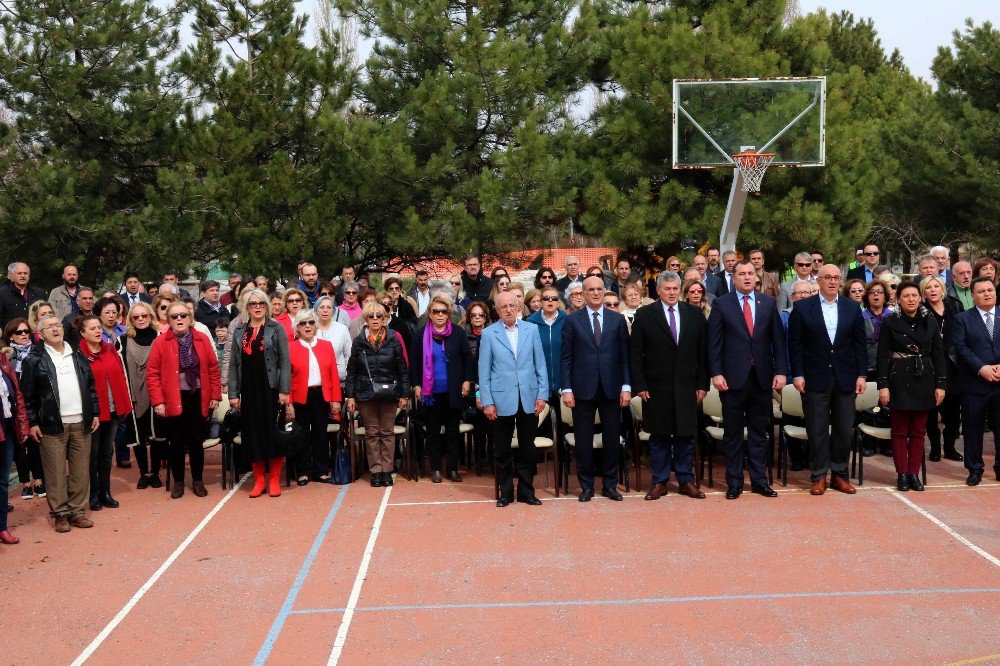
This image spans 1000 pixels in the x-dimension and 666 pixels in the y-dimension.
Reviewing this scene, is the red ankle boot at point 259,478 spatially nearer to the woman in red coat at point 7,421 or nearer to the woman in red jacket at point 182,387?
the woman in red jacket at point 182,387

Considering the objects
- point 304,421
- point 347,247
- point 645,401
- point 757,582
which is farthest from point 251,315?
point 347,247

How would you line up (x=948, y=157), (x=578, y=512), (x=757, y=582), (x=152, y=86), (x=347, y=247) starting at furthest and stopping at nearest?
1. (x=948, y=157)
2. (x=347, y=247)
3. (x=152, y=86)
4. (x=578, y=512)
5. (x=757, y=582)

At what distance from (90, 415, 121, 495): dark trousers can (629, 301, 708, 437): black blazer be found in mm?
4448

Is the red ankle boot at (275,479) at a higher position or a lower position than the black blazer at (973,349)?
lower

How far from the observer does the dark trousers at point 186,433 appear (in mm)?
8734

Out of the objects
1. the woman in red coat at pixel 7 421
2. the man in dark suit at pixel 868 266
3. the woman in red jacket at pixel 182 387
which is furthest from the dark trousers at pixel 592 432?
the man in dark suit at pixel 868 266

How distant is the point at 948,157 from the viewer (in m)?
20.0

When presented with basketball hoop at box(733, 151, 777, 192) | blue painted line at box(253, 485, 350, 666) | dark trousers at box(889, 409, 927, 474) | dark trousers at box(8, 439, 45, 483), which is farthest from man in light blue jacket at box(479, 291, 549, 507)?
basketball hoop at box(733, 151, 777, 192)

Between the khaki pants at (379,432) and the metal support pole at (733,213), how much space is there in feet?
25.2

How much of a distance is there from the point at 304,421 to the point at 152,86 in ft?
28.5

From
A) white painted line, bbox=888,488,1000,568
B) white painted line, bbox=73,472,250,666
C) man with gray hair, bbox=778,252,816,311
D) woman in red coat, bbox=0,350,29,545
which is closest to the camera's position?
white painted line, bbox=73,472,250,666

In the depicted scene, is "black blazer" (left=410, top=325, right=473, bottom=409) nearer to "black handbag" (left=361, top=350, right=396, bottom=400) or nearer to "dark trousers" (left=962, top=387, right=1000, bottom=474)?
"black handbag" (left=361, top=350, right=396, bottom=400)

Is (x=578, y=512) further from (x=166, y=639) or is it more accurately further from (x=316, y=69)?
(x=316, y=69)

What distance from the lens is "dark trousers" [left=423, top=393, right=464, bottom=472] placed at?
896cm
